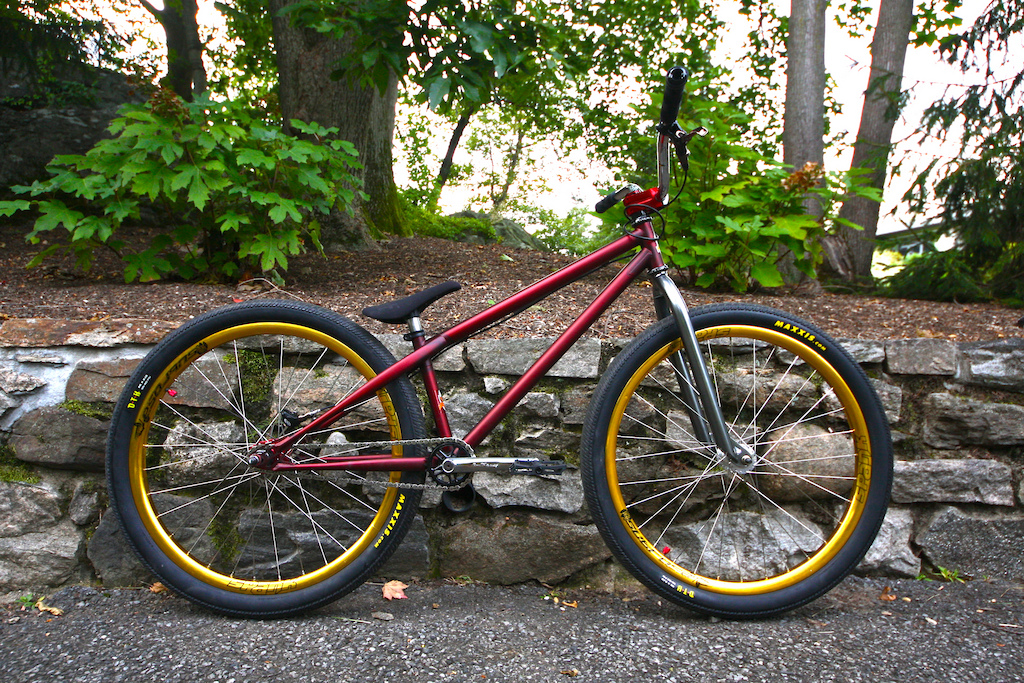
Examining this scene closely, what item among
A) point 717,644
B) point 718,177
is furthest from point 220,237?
point 717,644

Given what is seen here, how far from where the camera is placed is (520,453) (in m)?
2.30

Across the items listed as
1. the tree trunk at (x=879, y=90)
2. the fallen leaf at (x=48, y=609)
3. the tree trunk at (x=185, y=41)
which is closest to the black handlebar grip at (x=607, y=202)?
the fallen leaf at (x=48, y=609)

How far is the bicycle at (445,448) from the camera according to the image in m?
1.97

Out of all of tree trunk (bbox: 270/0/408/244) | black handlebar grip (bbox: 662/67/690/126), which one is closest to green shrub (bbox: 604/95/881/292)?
black handlebar grip (bbox: 662/67/690/126)

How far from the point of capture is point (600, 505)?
6.44 ft

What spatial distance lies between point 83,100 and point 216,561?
14.9 feet

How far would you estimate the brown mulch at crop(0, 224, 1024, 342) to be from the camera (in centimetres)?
262

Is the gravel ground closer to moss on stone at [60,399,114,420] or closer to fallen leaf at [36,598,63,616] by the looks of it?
fallen leaf at [36,598,63,616]

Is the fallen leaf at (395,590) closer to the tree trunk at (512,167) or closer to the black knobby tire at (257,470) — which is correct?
the black knobby tire at (257,470)

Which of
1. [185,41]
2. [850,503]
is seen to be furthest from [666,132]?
[185,41]

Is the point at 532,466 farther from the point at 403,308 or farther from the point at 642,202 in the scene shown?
the point at 642,202

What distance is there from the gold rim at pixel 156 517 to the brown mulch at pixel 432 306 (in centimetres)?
51

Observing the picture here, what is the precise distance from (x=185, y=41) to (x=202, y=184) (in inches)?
241

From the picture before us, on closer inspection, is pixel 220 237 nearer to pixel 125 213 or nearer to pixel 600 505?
pixel 125 213
